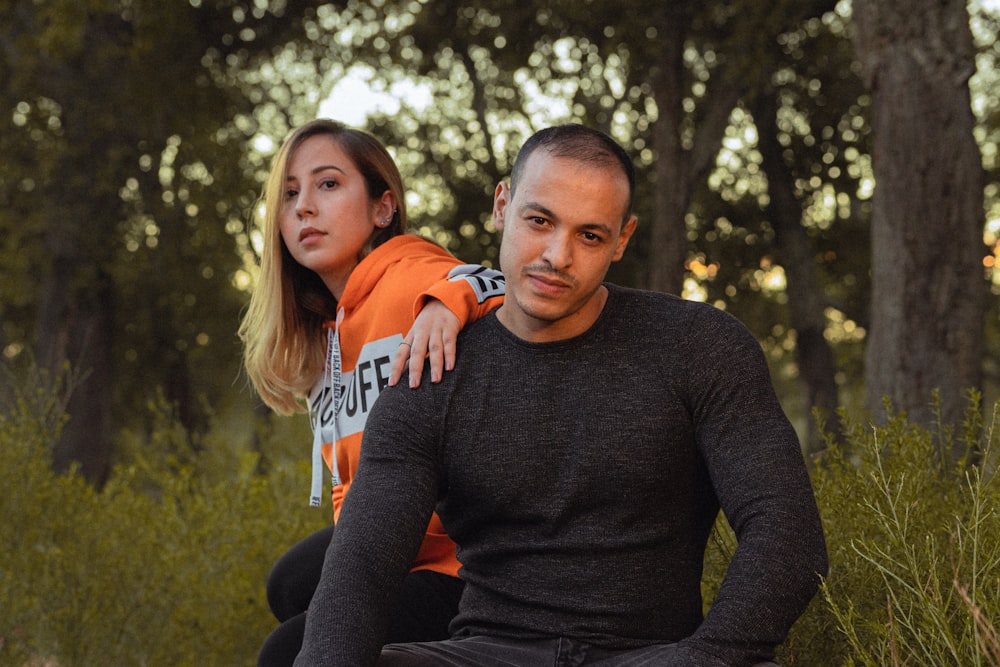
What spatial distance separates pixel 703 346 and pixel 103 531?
4597mm

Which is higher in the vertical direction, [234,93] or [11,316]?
[234,93]

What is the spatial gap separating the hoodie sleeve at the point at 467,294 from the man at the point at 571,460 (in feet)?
0.58

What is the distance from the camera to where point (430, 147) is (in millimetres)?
18906

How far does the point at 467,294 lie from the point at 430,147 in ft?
53.4

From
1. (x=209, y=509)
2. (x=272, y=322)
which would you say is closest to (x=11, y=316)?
(x=209, y=509)

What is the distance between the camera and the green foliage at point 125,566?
5.78 metres

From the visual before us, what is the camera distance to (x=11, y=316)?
1859 centimetres

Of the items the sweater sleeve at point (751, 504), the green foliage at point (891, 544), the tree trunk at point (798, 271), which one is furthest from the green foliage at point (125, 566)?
the tree trunk at point (798, 271)

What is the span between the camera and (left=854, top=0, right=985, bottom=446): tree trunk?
23.5 feet

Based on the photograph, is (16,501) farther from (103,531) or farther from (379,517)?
(379,517)

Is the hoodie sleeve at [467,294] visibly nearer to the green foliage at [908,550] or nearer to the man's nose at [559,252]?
the man's nose at [559,252]

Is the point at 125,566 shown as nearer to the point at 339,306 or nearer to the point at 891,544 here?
the point at 339,306

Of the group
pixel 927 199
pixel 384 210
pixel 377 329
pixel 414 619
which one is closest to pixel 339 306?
pixel 377 329

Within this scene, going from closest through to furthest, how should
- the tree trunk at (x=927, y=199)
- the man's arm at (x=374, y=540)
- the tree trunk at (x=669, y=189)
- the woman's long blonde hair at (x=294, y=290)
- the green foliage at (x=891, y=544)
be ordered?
the man's arm at (x=374, y=540) < the green foliage at (x=891, y=544) < the woman's long blonde hair at (x=294, y=290) < the tree trunk at (x=927, y=199) < the tree trunk at (x=669, y=189)
